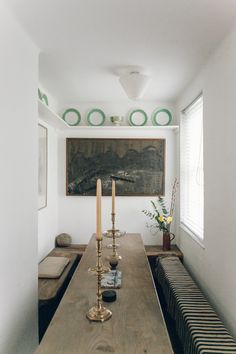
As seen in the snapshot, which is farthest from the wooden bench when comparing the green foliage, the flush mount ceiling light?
the flush mount ceiling light

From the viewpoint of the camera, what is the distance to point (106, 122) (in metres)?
3.74

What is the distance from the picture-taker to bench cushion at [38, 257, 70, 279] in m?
2.66

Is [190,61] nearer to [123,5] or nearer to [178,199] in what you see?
[123,5]

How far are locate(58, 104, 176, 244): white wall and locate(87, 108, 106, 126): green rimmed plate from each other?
0.09 metres

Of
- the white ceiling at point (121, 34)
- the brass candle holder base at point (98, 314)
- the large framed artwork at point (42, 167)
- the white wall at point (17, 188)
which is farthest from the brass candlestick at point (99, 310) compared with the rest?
the large framed artwork at point (42, 167)

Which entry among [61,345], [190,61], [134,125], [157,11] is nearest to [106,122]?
[134,125]

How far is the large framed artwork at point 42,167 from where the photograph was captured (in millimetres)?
2965

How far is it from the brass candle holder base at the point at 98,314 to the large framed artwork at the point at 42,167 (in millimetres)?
1806

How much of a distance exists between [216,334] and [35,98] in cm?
189

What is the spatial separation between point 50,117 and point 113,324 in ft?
6.98

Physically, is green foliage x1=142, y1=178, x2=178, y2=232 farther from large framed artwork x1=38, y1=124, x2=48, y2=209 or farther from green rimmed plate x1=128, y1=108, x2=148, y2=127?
large framed artwork x1=38, y1=124, x2=48, y2=209

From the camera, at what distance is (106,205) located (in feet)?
12.2

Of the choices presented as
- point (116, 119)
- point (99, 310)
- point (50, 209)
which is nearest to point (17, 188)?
point (99, 310)

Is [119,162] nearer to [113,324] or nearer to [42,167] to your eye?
[42,167]
